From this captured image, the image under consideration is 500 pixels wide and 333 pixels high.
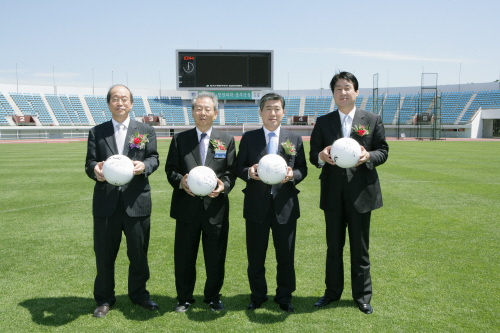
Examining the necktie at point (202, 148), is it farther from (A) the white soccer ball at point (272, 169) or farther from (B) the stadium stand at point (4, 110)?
(B) the stadium stand at point (4, 110)

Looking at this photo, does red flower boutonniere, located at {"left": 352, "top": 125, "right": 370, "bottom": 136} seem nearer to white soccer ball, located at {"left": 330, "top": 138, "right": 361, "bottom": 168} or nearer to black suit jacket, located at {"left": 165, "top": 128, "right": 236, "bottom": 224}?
white soccer ball, located at {"left": 330, "top": 138, "right": 361, "bottom": 168}

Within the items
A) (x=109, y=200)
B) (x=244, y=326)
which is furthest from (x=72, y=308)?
(x=244, y=326)

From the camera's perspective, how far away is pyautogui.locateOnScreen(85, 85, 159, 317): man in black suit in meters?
4.09

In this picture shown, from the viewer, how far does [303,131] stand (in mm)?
56969

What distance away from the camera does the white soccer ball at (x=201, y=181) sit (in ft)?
12.5

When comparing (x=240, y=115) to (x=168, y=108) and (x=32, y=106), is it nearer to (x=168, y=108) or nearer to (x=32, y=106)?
(x=168, y=108)

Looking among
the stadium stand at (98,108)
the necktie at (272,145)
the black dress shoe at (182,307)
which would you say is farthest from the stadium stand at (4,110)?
the necktie at (272,145)

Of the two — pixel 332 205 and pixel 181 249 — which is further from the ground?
pixel 332 205

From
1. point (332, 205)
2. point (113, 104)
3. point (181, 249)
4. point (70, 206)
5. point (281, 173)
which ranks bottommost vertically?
point (70, 206)

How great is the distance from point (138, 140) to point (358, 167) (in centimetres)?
224

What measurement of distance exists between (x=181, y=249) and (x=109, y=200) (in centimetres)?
88

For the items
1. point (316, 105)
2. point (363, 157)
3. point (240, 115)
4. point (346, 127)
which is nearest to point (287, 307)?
point (363, 157)

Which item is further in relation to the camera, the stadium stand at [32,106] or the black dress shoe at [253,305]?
the stadium stand at [32,106]

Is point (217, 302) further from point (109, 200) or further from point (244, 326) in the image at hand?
point (109, 200)
